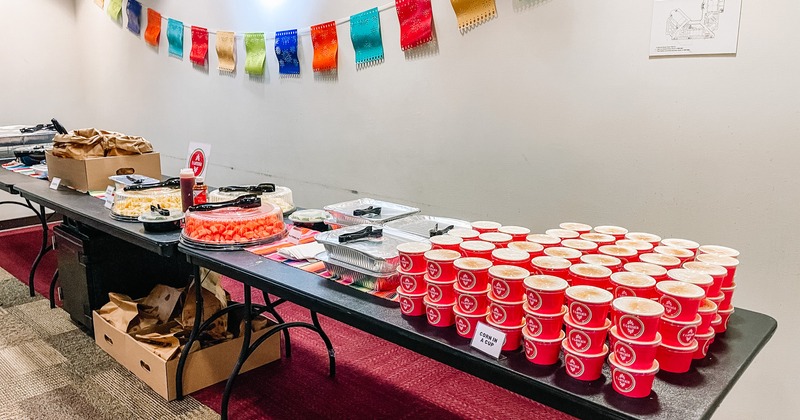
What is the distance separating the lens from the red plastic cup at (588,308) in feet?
3.50

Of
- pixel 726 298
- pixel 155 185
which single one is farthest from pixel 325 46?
pixel 726 298

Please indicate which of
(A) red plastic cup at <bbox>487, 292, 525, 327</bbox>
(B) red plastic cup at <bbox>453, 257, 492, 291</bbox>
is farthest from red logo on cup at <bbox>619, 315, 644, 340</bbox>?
(B) red plastic cup at <bbox>453, 257, 492, 291</bbox>

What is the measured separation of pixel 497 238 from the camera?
1533 mm

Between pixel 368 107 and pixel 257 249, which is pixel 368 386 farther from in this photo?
pixel 368 107

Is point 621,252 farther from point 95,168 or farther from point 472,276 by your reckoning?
point 95,168

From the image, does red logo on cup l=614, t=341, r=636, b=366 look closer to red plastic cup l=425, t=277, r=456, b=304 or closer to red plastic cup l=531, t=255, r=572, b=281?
red plastic cup l=531, t=255, r=572, b=281

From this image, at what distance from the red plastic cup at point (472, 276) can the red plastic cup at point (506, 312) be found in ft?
0.15

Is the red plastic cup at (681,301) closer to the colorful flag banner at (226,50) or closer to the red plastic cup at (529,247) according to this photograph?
the red plastic cup at (529,247)

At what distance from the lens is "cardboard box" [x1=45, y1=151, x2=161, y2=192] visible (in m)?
2.87

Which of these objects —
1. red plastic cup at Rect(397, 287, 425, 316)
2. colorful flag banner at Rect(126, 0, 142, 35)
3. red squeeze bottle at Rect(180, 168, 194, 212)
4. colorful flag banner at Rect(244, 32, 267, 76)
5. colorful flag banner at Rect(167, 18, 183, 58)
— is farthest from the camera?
colorful flag banner at Rect(126, 0, 142, 35)

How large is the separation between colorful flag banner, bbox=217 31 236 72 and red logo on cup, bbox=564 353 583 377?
373 cm

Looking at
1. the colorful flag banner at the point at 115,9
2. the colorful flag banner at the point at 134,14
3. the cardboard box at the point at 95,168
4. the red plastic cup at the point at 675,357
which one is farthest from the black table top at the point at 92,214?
the colorful flag banner at the point at 115,9

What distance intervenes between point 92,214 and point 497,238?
6.31 ft

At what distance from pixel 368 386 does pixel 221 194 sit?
3.64 ft
